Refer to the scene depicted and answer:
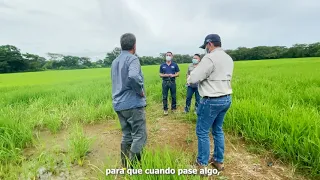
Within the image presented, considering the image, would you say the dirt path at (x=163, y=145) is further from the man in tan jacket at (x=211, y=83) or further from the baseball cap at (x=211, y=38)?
the baseball cap at (x=211, y=38)

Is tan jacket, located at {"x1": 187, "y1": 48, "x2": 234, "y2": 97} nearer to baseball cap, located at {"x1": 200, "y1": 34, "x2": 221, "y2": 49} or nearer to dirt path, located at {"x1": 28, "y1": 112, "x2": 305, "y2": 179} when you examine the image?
baseball cap, located at {"x1": 200, "y1": 34, "x2": 221, "y2": 49}

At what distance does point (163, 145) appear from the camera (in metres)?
3.58

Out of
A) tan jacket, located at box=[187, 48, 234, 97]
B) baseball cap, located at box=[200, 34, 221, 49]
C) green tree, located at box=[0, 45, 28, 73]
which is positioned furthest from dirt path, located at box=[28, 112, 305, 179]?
green tree, located at box=[0, 45, 28, 73]

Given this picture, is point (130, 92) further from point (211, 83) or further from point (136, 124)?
point (211, 83)

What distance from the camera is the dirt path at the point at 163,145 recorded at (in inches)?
108

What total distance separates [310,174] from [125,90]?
8.51ft

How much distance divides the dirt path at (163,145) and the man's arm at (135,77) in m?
0.96

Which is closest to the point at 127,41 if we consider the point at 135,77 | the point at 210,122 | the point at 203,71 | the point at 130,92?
the point at 135,77

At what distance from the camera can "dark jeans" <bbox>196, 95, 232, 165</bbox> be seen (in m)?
2.55

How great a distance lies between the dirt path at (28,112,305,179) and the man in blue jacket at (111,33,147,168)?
414 mm

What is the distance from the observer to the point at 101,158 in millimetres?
3256

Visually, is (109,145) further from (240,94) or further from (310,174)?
(240,94)

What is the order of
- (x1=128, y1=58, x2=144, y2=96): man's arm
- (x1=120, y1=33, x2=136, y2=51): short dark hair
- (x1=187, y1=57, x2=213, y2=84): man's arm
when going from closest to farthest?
(x1=187, y1=57, x2=213, y2=84): man's arm
(x1=128, y1=58, x2=144, y2=96): man's arm
(x1=120, y1=33, x2=136, y2=51): short dark hair

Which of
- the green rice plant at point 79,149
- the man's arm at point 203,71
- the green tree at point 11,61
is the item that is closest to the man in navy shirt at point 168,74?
the green rice plant at point 79,149
